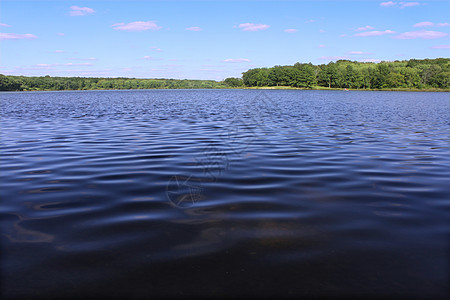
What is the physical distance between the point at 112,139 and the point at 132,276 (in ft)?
44.0

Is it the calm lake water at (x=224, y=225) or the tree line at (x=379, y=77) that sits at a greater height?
the tree line at (x=379, y=77)

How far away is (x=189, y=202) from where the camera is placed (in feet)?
23.8

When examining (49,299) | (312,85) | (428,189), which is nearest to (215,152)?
(428,189)

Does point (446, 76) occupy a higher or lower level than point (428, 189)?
higher

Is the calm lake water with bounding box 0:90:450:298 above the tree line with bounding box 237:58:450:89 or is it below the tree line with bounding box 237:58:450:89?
below

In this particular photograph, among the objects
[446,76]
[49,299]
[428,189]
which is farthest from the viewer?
[446,76]

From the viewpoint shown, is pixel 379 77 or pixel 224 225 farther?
pixel 379 77

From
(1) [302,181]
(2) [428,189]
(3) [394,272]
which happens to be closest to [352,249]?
(3) [394,272]

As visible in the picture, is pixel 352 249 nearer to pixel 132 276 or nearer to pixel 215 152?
pixel 132 276

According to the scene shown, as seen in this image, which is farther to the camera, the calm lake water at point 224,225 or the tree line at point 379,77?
the tree line at point 379,77

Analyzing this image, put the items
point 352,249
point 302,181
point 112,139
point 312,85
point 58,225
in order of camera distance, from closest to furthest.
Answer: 1. point 352,249
2. point 58,225
3. point 302,181
4. point 112,139
5. point 312,85

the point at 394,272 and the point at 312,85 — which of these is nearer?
the point at 394,272

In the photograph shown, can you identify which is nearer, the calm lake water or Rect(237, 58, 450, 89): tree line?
the calm lake water

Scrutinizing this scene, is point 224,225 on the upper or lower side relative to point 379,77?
lower
